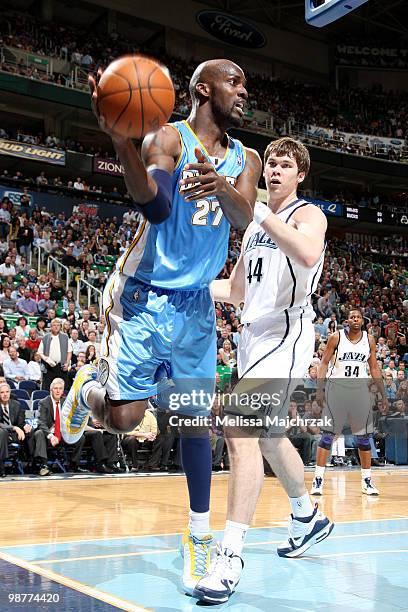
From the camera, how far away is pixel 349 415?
815 cm

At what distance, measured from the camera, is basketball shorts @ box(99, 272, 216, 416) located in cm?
331

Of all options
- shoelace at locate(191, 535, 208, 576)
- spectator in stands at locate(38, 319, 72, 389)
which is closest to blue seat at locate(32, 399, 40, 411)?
spectator in stands at locate(38, 319, 72, 389)

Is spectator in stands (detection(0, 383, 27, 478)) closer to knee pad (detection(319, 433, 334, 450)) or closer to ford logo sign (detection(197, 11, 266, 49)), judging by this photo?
knee pad (detection(319, 433, 334, 450))

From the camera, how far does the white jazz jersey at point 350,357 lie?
8078 millimetres

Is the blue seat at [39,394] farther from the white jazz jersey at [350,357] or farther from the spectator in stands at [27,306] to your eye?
the white jazz jersey at [350,357]

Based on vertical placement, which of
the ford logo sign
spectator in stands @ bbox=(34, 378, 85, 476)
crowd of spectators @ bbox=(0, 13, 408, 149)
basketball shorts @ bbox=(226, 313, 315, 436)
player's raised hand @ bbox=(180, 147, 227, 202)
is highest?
the ford logo sign

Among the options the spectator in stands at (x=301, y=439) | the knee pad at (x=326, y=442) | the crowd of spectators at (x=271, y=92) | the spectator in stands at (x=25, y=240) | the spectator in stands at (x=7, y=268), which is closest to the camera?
the knee pad at (x=326, y=442)

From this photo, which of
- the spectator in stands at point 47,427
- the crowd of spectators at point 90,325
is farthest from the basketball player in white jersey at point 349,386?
the spectator in stands at point 47,427

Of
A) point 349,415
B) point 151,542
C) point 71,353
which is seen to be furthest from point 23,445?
point 151,542

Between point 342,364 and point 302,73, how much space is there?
29599 millimetres

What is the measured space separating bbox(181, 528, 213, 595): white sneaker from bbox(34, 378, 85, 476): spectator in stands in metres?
6.01

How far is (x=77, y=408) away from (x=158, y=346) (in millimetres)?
1063

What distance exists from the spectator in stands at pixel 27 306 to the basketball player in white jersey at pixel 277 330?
10302 mm

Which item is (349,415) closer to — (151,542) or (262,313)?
(151,542)
